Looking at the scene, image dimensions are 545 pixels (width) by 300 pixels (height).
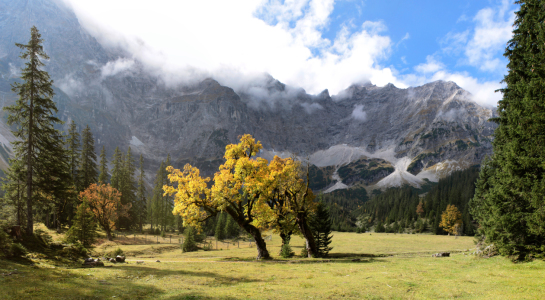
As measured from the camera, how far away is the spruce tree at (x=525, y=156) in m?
18.1

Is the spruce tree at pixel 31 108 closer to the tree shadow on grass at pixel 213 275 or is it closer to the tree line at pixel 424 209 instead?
the tree shadow on grass at pixel 213 275

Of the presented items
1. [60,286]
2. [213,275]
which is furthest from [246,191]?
[60,286]

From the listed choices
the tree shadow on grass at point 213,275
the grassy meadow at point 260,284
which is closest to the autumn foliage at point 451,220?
the grassy meadow at point 260,284

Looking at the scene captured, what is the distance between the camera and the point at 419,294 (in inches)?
472

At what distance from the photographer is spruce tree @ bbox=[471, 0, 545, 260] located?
59.4 feet

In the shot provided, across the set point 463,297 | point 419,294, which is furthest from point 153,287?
point 463,297

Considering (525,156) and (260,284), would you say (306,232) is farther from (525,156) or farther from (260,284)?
(525,156)

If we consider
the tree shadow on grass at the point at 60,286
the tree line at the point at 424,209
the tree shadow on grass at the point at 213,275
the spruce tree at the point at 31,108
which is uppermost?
the spruce tree at the point at 31,108

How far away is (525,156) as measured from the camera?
1894 centimetres

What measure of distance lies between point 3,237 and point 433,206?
152m

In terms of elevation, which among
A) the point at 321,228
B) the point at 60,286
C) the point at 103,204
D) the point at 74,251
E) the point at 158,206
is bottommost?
the point at 158,206

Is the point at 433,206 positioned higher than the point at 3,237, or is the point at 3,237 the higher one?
the point at 3,237

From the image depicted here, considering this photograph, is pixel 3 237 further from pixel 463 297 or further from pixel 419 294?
pixel 463 297

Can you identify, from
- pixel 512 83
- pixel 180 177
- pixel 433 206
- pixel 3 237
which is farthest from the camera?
pixel 433 206
